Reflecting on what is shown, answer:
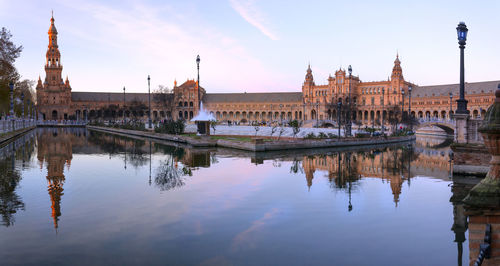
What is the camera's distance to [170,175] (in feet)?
59.9

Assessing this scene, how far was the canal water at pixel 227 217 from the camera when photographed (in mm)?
7984

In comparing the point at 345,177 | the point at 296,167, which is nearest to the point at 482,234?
the point at 345,177

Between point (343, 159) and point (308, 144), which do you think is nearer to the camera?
point (343, 159)

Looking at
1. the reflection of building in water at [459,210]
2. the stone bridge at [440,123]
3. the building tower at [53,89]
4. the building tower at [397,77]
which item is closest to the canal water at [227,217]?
the reflection of building in water at [459,210]

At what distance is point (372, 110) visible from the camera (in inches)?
4958

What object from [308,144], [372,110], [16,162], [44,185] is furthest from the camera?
[372,110]

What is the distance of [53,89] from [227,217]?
142 meters

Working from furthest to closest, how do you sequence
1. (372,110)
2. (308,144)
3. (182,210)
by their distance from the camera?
(372,110) → (308,144) → (182,210)

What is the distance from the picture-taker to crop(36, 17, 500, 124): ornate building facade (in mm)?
117975

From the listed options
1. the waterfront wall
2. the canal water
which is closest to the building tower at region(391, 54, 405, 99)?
the waterfront wall

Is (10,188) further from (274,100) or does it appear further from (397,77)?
(274,100)

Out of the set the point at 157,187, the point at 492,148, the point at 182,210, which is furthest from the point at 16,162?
the point at 492,148

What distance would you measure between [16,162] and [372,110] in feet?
383

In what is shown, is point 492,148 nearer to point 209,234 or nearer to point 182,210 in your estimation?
point 209,234
